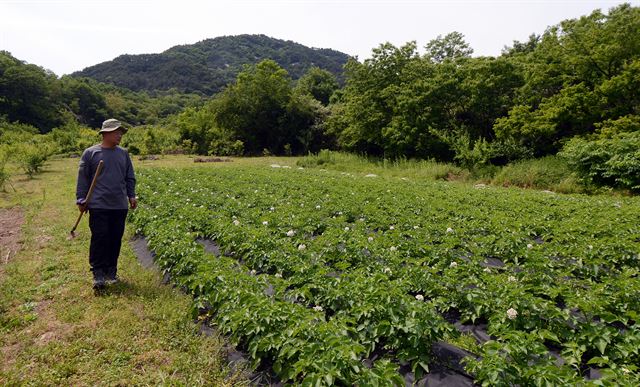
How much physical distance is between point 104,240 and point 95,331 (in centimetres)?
141

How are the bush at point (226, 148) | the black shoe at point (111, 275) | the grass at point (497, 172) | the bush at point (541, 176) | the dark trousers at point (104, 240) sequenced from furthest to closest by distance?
the bush at point (226, 148)
the grass at point (497, 172)
the bush at point (541, 176)
the black shoe at point (111, 275)
the dark trousers at point (104, 240)

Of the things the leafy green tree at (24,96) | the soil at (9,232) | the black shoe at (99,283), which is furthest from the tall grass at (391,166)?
the leafy green tree at (24,96)

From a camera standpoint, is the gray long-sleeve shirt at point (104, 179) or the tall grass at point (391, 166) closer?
the gray long-sleeve shirt at point (104, 179)

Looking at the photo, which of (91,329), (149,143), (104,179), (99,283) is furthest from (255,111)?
(91,329)

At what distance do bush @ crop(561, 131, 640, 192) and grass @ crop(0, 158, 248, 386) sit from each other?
14.6m

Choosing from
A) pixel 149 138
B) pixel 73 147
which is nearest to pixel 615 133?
pixel 149 138

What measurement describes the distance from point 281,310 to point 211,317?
1.35m

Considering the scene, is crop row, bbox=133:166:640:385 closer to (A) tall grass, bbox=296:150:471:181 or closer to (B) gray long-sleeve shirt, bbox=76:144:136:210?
(B) gray long-sleeve shirt, bbox=76:144:136:210

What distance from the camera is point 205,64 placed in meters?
118

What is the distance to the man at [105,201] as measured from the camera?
471 centimetres

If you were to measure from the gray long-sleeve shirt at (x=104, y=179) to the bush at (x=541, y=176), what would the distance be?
→ 15279mm

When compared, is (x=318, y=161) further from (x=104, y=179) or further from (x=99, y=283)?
(x=99, y=283)

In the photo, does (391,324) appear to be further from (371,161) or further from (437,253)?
(371,161)

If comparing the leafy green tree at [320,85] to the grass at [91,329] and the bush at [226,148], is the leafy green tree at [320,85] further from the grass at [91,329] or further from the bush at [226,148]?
the grass at [91,329]
